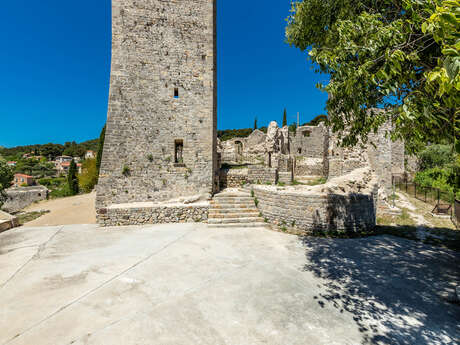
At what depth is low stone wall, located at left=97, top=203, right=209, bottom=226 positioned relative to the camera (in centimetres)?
801

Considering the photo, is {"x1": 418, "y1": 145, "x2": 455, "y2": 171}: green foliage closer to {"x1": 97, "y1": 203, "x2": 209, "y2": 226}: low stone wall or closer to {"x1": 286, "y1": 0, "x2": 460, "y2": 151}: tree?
{"x1": 286, "y1": 0, "x2": 460, "y2": 151}: tree

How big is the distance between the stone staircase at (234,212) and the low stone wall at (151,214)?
0.61 m

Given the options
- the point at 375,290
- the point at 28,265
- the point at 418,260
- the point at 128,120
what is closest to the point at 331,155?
the point at 418,260

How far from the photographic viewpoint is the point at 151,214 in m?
8.28

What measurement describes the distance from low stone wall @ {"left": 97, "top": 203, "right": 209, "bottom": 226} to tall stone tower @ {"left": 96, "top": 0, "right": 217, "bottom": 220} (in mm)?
1154

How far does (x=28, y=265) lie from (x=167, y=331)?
456cm

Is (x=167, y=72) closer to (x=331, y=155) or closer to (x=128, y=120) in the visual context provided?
(x=128, y=120)

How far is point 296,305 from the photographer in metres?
3.25

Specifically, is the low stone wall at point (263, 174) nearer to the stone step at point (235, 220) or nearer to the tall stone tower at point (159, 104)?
the tall stone tower at point (159, 104)

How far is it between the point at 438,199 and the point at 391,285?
1012cm

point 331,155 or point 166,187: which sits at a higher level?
point 331,155

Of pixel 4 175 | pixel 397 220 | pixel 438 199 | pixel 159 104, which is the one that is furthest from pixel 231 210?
pixel 4 175

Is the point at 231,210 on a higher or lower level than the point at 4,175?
lower

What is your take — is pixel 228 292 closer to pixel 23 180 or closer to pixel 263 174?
pixel 263 174
